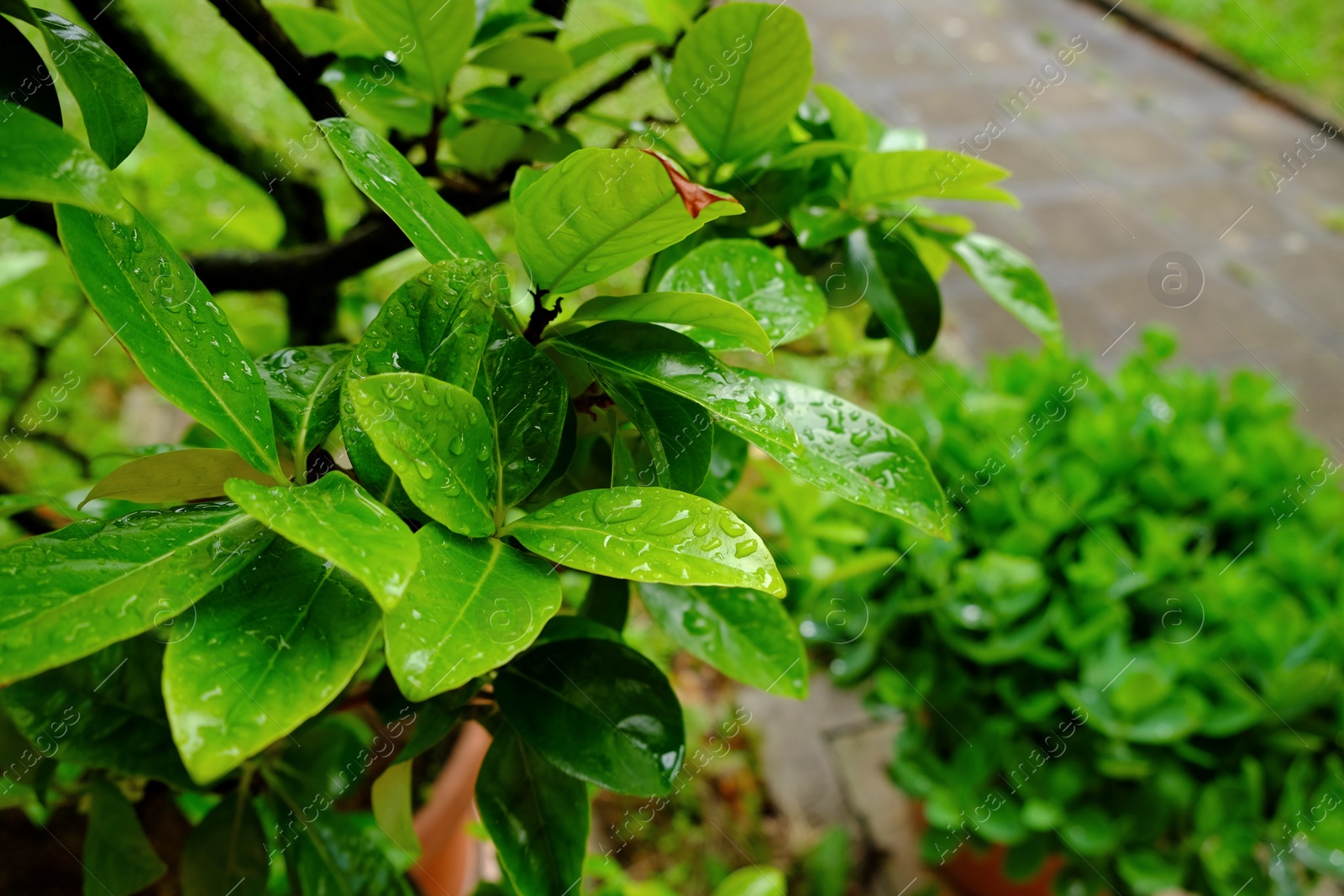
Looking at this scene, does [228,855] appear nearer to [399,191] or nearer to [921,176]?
[399,191]

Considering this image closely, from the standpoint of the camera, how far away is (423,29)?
25.5 inches

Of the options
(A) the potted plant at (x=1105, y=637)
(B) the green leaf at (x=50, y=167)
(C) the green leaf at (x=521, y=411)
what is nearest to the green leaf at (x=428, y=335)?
(C) the green leaf at (x=521, y=411)

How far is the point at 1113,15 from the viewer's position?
5.26 m

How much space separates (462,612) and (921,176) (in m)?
0.46

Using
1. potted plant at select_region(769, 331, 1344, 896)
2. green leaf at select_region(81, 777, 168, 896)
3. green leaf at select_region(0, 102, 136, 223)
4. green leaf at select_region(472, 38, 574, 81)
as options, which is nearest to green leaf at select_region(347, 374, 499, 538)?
green leaf at select_region(0, 102, 136, 223)

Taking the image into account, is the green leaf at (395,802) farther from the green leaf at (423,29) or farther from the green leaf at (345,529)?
the green leaf at (423,29)

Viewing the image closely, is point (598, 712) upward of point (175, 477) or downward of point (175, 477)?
downward

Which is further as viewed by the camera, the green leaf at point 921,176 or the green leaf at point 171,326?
the green leaf at point 921,176

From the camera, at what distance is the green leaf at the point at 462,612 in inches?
14.3

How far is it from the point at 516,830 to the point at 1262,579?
1.42 metres

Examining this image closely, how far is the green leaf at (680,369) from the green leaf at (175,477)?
19 cm

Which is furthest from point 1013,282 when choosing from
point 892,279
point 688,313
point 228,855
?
point 228,855

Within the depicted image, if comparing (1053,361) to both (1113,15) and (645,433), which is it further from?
(1113,15)

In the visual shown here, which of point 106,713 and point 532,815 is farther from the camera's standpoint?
point 106,713
